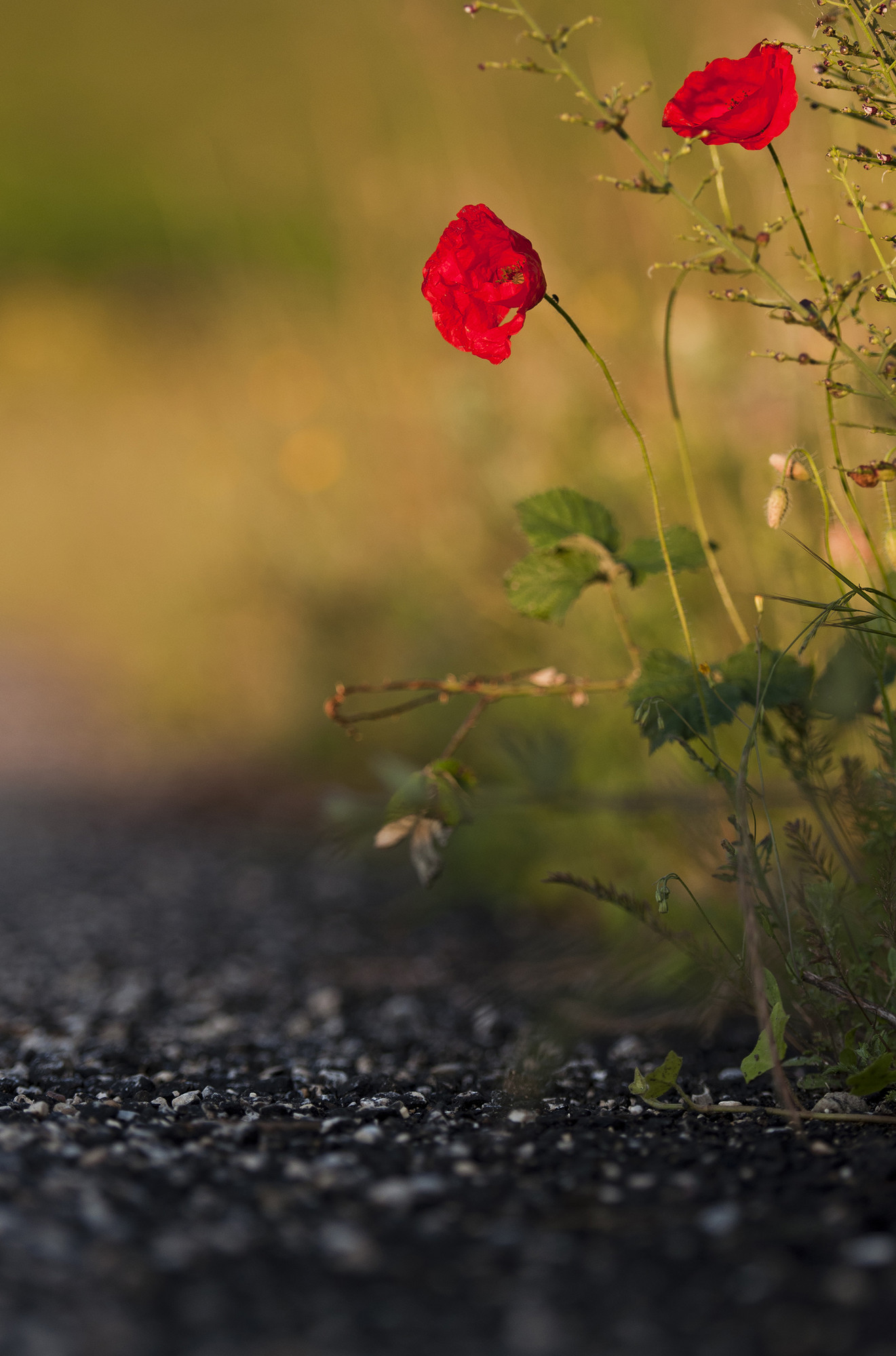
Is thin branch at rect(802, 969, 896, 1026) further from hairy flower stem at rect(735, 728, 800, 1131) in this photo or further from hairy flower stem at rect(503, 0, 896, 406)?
hairy flower stem at rect(503, 0, 896, 406)

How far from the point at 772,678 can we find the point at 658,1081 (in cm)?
46

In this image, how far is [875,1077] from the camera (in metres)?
1.18

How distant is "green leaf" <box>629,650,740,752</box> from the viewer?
1277 mm

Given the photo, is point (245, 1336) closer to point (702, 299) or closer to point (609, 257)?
point (702, 299)

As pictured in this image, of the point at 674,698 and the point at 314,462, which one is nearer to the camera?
the point at 674,698

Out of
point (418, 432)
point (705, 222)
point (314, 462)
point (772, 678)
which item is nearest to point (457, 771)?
point (772, 678)

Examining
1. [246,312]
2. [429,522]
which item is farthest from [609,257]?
[246,312]

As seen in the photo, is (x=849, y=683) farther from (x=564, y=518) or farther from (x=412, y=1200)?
(x=412, y=1200)

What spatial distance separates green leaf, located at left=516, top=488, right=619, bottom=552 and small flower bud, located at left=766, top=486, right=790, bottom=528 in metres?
0.26

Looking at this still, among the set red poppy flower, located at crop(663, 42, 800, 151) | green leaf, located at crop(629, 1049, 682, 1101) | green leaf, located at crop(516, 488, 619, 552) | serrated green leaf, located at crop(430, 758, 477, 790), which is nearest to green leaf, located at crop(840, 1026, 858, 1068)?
green leaf, located at crop(629, 1049, 682, 1101)

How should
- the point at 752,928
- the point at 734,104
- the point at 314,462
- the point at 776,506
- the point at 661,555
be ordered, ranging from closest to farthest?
the point at 752,928, the point at 734,104, the point at 776,506, the point at 661,555, the point at 314,462

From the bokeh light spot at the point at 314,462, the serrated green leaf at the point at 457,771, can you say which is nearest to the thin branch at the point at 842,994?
the serrated green leaf at the point at 457,771

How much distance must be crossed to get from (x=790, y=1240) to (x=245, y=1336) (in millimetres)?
413

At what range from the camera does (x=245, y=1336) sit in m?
0.78
